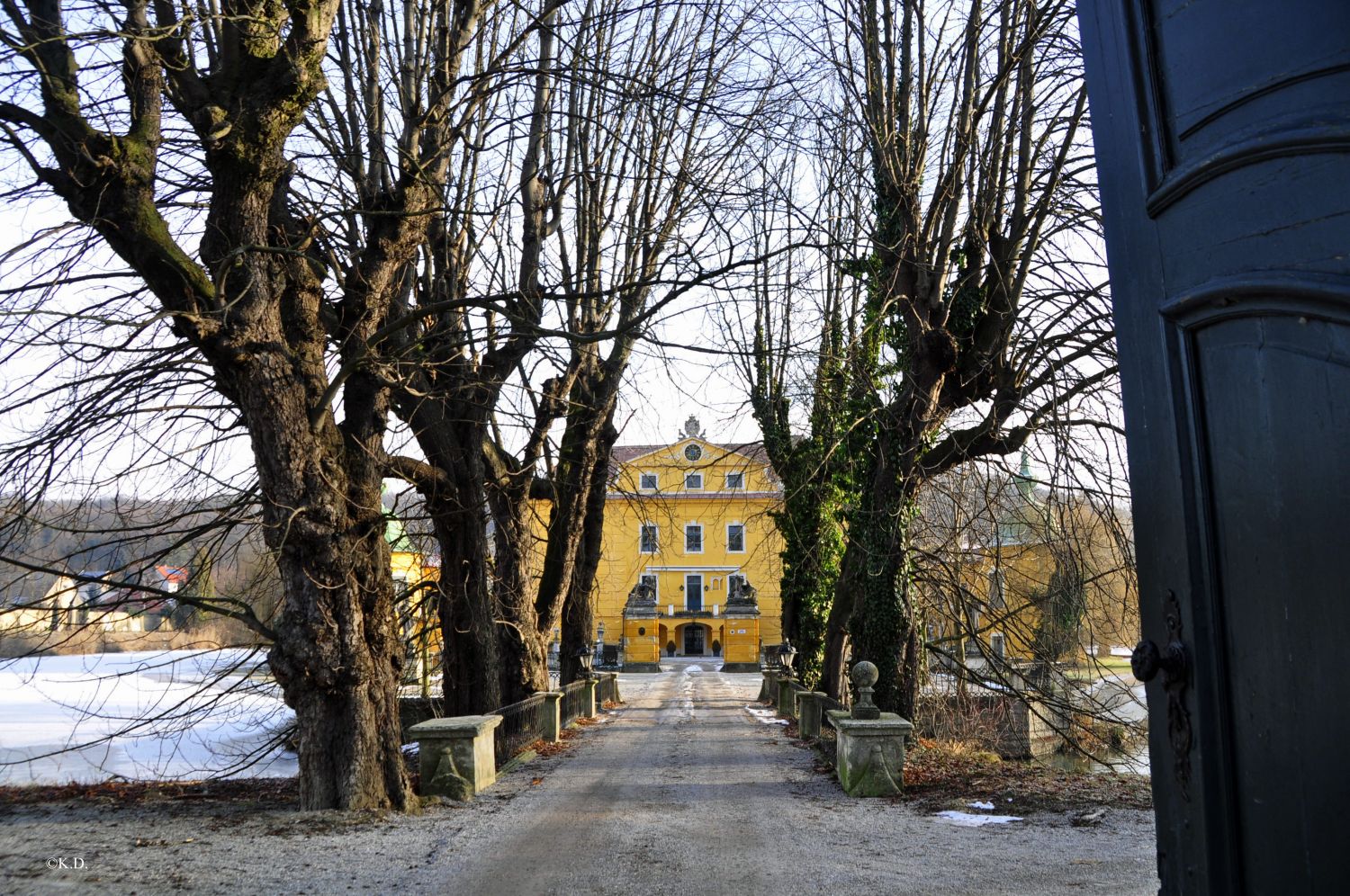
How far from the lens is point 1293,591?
1.54 m

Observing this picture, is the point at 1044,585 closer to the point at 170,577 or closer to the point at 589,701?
the point at 589,701

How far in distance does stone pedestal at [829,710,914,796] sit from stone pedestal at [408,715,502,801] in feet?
12.3

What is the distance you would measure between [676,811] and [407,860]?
3088mm

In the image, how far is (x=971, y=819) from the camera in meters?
9.10

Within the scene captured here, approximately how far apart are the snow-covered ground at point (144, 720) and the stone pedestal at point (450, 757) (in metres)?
2.35

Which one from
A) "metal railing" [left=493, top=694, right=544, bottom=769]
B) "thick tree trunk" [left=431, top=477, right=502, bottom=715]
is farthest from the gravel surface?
"thick tree trunk" [left=431, top=477, right=502, bottom=715]

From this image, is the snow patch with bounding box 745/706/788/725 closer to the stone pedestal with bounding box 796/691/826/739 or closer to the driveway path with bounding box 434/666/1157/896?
the stone pedestal with bounding box 796/691/826/739

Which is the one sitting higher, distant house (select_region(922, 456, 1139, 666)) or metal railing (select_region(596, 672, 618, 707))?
distant house (select_region(922, 456, 1139, 666))

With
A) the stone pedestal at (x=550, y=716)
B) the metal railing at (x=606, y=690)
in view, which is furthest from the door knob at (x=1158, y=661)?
the metal railing at (x=606, y=690)

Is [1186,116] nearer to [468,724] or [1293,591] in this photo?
[1293,591]

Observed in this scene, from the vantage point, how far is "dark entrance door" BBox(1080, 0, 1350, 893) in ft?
4.82

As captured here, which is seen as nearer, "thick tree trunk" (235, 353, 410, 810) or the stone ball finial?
"thick tree trunk" (235, 353, 410, 810)

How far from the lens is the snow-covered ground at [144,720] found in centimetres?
1025

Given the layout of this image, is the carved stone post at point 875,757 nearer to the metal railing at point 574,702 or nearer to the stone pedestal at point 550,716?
the stone pedestal at point 550,716
